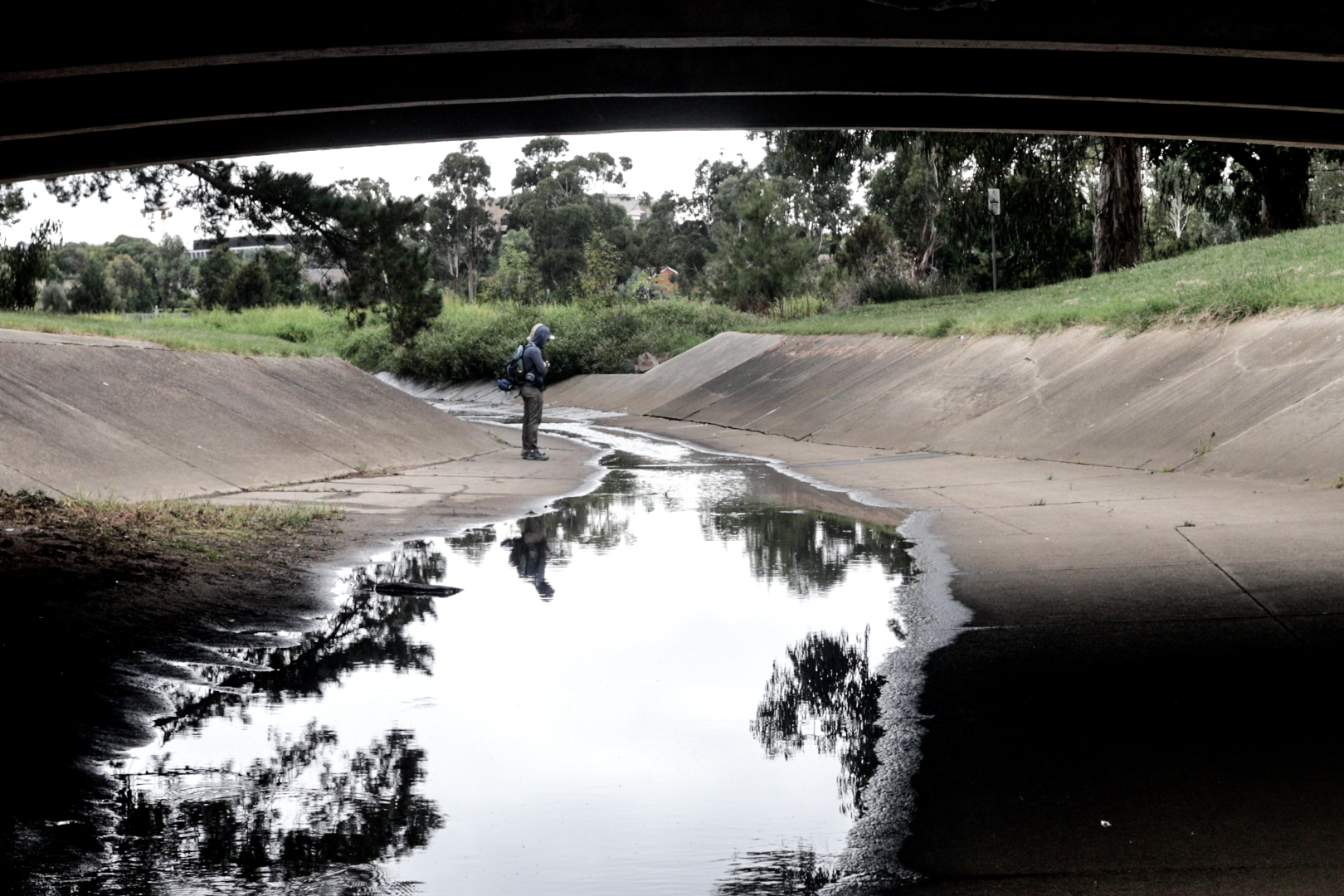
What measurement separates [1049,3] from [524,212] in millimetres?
71558

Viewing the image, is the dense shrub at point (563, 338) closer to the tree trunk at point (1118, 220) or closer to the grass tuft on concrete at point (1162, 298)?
the grass tuft on concrete at point (1162, 298)

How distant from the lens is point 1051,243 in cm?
3872

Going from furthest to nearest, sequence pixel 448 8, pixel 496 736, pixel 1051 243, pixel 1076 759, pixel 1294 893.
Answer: pixel 1051 243, pixel 448 8, pixel 496 736, pixel 1076 759, pixel 1294 893

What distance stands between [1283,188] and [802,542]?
31307mm

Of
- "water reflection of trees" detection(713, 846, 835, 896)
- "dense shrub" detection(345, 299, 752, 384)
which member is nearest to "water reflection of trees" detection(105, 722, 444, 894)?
"water reflection of trees" detection(713, 846, 835, 896)

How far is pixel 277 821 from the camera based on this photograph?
4.67m

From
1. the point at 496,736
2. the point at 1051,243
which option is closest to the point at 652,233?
the point at 1051,243

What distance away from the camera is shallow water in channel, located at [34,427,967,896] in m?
4.29

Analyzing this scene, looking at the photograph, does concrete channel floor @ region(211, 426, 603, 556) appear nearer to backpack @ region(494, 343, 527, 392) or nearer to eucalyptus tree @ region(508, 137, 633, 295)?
backpack @ region(494, 343, 527, 392)

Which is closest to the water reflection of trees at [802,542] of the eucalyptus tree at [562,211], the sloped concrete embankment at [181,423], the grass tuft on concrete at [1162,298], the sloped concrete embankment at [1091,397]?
the sloped concrete embankment at [1091,397]

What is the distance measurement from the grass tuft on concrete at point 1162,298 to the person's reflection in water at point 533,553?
1049 centimetres

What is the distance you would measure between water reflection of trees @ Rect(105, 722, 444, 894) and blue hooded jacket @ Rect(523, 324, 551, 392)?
13.7m

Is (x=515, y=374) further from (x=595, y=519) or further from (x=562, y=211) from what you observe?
(x=562, y=211)

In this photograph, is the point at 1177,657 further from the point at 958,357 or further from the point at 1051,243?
the point at 1051,243
